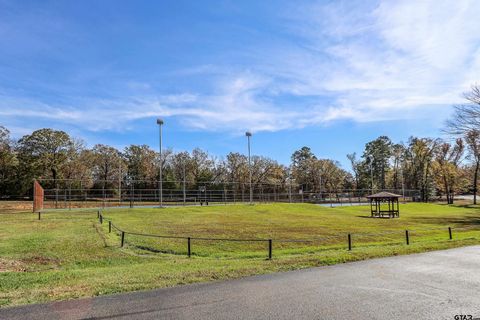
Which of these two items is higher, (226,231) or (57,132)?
(57,132)

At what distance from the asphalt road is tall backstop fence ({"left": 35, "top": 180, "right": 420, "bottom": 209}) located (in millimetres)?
34686

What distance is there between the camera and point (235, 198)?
5597 cm

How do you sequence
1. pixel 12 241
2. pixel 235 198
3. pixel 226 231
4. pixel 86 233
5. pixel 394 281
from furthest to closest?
1. pixel 235 198
2. pixel 226 231
3. pixel 86 233
4. pixel 12 241
5. pixel 394 281

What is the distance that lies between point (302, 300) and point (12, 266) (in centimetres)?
1050

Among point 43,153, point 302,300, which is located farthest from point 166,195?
point 302,300

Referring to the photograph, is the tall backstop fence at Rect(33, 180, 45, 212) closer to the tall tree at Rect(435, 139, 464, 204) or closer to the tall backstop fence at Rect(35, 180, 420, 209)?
the tall backstop fence at Rect(35, 180, 420, 209)

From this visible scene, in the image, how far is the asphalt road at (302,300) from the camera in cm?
676

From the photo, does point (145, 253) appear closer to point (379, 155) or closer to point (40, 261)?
point (40, 261)

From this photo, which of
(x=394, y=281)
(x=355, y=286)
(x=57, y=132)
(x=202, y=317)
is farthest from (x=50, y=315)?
(x=57, y=132)

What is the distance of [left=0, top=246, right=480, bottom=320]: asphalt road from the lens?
266 inches

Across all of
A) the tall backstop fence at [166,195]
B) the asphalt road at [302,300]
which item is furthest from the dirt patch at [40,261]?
the tall backstop fence at [166,195]

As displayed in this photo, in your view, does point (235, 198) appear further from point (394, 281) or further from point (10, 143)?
point (394, 281)

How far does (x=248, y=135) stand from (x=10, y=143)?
42965 mm

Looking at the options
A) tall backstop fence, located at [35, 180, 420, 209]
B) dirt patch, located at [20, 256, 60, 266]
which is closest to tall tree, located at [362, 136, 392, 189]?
tall backstop fence, located at [35, 180, 420, 209]
